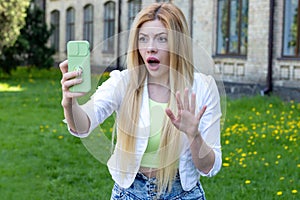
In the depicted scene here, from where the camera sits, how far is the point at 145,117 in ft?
8.41

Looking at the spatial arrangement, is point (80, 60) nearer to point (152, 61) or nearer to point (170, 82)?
point (152, 61)

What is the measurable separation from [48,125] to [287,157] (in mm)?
5112

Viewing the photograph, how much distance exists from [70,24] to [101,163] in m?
25.4

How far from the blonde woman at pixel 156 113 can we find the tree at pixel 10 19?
20566mm

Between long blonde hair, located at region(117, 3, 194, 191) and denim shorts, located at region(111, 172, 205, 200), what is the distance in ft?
0.14

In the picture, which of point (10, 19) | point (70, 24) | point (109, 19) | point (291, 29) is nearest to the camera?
point (291, 29)

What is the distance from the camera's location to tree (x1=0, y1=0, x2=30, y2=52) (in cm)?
2245

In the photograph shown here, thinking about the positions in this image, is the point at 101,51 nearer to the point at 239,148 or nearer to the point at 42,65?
the point at 239,148

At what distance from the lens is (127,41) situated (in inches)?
102

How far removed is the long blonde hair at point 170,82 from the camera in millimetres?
2479

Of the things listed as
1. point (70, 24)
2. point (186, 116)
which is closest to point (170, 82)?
point (186, 116)

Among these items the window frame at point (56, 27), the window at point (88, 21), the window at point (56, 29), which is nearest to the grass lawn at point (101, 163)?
the window at point (88, 21)

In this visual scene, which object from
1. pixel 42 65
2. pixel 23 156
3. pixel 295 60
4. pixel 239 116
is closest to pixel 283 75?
pixel 295 60

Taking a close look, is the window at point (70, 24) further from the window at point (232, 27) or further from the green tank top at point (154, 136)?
the green tank top at point (154, 136)
